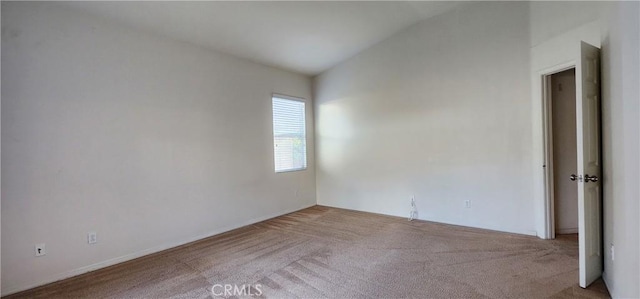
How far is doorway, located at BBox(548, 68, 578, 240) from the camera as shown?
347cm

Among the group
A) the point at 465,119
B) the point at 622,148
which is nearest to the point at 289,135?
the point at 465,119

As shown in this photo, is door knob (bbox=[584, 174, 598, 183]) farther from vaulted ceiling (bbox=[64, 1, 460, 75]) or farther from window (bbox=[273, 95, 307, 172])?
window (bbox=[273, 95, 307, 172])

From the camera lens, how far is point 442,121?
407 cm

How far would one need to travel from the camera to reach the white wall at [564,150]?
3471 millimetres

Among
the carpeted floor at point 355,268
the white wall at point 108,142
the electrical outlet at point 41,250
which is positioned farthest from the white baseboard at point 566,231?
the electrical outlet at point 41,250

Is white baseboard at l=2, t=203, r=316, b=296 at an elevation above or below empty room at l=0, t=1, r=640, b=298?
below

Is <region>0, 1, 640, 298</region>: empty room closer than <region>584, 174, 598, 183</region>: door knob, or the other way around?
<region>584, 174, 598, 183</region>: door knob

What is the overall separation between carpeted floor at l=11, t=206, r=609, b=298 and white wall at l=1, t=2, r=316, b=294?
0.31 m

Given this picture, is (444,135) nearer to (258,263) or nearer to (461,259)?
(461,259)

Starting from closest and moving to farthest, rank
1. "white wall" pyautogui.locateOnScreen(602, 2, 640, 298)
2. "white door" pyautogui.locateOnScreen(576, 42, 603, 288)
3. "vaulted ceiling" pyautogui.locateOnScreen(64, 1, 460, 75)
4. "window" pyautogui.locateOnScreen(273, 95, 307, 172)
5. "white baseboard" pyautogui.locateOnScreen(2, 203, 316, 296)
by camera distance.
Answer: "white wall" pyautogui.locateOnScreen(602, 2, 640, 298) < "white door" pyautogui.locateOnScreen(576, 42, 603, 288) < "white baseboard" pyautogui.locateOnScreen(2, 203, 316, 296) < "vaulted ceiling" pyautogui.locateOnScreen(64, 1, 460, 75) < "window" pyautogui.locateOnScreen(273, 95, 307, 172)

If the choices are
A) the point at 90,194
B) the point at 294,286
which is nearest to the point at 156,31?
the point at 90,194

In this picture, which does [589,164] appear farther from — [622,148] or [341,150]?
[341,150]

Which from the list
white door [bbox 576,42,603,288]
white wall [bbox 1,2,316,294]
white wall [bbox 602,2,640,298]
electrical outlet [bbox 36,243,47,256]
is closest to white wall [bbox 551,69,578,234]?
white door [bbox 576,42,603,288]

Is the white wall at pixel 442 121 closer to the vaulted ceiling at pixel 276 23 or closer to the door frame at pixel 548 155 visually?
the door frame at pixel 548 155
